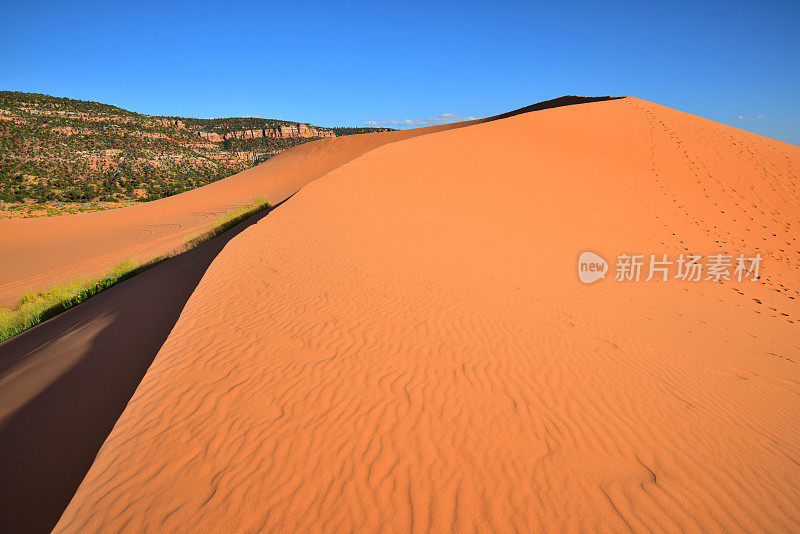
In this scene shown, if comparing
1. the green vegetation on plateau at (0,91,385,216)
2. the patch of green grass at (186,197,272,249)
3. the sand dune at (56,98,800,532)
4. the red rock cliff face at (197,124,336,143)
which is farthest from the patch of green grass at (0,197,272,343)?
the red rock cliff face at (197,124,336,143)

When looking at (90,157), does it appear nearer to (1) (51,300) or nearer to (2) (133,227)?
(2) (133,227)

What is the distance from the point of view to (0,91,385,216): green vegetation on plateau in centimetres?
3700

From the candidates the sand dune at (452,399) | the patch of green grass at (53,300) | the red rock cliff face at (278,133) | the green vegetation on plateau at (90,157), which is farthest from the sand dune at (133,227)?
the red rock cliff face at (278,133)

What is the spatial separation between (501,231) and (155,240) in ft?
61.1

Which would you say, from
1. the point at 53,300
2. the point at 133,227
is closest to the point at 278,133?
the point at 133,227

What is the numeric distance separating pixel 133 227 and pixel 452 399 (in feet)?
88.6

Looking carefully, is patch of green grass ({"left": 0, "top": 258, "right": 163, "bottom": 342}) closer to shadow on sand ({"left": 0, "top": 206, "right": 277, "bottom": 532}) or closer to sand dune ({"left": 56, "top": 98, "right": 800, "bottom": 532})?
shadow on sand ({"left": 0, "top": 206, "right": 277, "bottom": 532})

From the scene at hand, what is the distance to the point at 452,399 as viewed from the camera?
3.96m

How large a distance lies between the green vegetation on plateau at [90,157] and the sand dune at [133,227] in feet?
29.3

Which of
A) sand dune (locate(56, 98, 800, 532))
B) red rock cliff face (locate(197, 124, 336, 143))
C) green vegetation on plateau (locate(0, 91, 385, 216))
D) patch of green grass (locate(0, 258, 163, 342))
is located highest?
red rock cliff face (locate(197, 124, 336, 143))

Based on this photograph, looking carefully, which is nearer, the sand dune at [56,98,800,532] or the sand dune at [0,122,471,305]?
the sand dune at [56,98,800,532]

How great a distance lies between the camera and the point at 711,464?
10.8 feet

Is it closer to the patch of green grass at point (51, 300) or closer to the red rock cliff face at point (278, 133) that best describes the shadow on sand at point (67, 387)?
the patch of green grass at point (51, 300)

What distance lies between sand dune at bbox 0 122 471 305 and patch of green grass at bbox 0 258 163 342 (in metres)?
1.48
